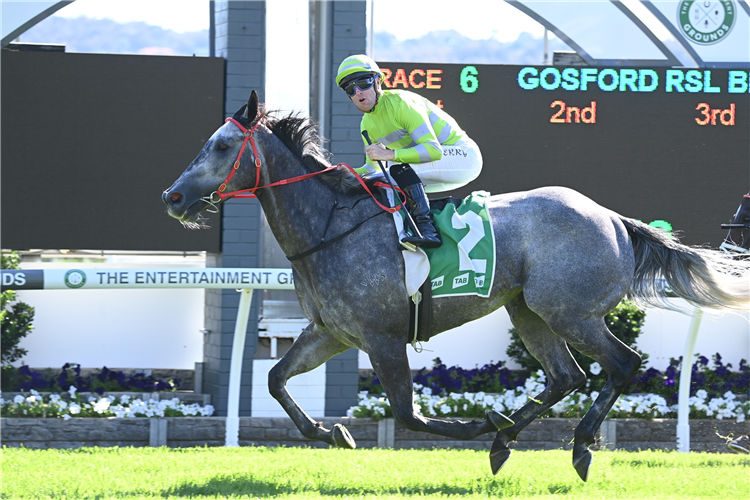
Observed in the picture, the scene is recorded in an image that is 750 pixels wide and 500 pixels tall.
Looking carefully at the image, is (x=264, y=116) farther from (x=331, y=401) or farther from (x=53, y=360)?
(x=53, y=360)

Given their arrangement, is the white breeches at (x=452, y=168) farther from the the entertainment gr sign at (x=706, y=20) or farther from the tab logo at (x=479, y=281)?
the the entertainment gr sign at (x=706, y=20)

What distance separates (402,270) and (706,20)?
485 cm

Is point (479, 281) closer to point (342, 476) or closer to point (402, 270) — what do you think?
point (402, 270)

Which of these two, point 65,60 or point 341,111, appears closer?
point 65,60

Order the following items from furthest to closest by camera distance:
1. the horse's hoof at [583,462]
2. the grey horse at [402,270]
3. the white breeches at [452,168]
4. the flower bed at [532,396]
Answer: the flower bed at [532,396] < the white breeches at [452,168] < the horse's hoof at [583,462] < the grey horse at [402,270]

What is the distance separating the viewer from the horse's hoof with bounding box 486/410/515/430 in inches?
165

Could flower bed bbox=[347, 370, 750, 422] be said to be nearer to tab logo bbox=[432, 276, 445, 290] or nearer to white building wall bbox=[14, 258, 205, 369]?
white building wall bbox=[14, 258, 205, 369]

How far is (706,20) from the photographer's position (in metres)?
7.43

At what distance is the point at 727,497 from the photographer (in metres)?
4.00

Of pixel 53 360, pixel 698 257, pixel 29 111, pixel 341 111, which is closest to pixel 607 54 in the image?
pixel 341 111

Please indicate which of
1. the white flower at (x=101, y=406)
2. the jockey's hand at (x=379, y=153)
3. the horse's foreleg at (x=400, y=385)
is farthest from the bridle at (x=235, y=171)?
the white flower at (x=101, y=406)

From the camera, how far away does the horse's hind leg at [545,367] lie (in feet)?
14.1

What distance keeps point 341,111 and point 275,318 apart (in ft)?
5.79

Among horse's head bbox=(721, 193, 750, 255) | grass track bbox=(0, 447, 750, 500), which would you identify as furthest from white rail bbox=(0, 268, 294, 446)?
horse's head bbox=(721, 193, 750, 255)
